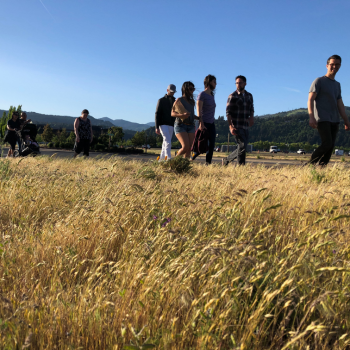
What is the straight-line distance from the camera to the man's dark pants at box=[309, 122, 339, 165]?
6.19 m

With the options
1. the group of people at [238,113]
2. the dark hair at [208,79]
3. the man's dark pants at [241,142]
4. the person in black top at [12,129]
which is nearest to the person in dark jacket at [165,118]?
the group of people at [238,113]

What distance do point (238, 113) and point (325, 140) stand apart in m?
2.16

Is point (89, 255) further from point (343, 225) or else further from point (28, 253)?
point (343, 225)

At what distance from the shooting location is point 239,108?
24.6ft

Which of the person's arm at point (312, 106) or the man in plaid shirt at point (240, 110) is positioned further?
the man in plaid shirt at point (240, 110)

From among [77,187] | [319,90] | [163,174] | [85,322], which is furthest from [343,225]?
[319,90]

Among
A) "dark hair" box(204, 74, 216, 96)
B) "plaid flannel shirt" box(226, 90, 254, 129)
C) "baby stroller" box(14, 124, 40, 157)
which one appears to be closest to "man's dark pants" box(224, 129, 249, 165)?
"plaid flannel shirt" box(226, 90, 254, 129)

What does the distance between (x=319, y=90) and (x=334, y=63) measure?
1.90 ft

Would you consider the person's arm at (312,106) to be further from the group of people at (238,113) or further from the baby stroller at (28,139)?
the baby stroller at (28,139)

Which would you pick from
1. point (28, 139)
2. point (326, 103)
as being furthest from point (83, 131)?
point (326, 103)

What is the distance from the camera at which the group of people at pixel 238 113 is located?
244 inches

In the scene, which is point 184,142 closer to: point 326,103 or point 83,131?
point 326,103

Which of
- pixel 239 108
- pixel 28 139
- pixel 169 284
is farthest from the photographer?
pixel 28 139

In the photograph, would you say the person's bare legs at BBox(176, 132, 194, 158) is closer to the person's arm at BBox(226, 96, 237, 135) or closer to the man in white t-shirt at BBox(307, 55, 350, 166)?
the person's arm at BBox(226, 96, 237, 135)
